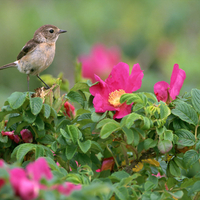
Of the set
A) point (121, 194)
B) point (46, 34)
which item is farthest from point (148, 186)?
point (46, 34)

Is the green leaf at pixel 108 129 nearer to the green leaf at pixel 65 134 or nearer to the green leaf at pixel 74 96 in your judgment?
the green leaf at pixel 65 134

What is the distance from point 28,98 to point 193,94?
505 millimetres

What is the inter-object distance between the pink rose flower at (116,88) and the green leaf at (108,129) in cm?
9

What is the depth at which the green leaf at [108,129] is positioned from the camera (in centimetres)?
90

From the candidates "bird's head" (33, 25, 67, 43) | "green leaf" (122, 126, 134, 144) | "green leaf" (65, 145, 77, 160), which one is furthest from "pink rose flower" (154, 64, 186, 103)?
"bird's head" (33, 25, 67, 43)

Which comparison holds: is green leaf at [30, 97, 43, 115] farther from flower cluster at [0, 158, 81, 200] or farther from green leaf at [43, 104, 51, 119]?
flower cluster at [0, 158, 81, 200]

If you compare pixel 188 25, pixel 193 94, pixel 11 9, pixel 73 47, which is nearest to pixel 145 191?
pixel 193 94

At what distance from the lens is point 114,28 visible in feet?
17.5

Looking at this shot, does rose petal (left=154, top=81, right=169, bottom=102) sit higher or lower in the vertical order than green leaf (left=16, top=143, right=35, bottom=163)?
higher

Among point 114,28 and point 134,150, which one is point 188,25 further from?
point 134,150

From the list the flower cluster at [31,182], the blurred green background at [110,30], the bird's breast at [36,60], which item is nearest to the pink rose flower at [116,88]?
the flower cluster at [31,182]

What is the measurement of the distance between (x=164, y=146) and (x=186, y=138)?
9 cm

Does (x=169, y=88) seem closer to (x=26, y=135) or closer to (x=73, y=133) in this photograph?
(x=73, y=133)

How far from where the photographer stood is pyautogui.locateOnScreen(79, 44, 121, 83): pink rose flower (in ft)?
11.1
